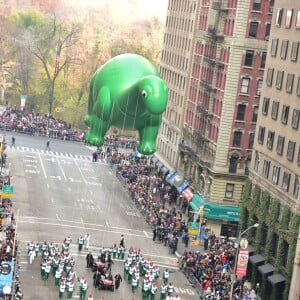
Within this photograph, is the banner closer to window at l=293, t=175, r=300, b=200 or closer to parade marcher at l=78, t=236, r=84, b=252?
window at l=293, t=175, r=300, b=200

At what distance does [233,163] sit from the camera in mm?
103000

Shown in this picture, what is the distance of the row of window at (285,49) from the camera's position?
3258 inches

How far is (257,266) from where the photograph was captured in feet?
266

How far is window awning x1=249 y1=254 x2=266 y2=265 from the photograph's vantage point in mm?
81312

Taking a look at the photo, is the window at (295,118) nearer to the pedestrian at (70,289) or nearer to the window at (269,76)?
the window at (269,76)

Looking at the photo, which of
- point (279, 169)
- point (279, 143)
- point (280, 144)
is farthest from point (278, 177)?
point (279, 143)

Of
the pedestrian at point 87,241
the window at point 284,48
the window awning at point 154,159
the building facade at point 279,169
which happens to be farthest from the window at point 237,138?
the window awning at point 154,159

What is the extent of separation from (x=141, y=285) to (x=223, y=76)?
116 ft

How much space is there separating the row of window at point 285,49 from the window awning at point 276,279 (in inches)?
635

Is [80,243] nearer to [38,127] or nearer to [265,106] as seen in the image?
[265,106]

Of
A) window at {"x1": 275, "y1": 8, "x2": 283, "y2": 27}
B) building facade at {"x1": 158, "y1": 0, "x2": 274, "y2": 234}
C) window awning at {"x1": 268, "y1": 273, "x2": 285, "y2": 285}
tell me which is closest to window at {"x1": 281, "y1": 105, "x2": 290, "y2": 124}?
window at {"x1": 275, "y1": 8, "x2": 283, "y2": 27}

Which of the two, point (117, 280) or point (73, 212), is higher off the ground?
point (117, 280)

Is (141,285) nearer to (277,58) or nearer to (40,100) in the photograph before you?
(277,58)

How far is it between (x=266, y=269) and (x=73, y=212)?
80.8 ft
